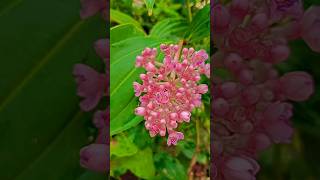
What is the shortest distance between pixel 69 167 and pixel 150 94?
19 centimetres

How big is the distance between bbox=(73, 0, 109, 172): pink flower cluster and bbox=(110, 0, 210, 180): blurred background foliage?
0.05 m

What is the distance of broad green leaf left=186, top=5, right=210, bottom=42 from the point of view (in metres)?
0.78

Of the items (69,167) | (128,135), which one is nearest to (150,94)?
(128,135)

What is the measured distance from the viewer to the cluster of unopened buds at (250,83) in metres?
0.69

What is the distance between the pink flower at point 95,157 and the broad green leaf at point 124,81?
0.17ft

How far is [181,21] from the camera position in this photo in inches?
32.7

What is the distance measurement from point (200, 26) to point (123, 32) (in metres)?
0.12

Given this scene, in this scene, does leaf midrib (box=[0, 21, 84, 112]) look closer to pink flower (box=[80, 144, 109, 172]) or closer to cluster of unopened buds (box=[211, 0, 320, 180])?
pink flower (box=[80, 144, 109, 172])

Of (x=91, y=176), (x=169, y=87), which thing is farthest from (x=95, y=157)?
(x=169, y=87)

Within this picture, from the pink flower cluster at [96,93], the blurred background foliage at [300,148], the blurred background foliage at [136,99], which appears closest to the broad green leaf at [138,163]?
the blurred background foliage at [136,99]

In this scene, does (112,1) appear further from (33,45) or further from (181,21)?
Answer: (33,45)

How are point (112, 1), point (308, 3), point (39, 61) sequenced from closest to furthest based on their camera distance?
point (39, 61), point (308, 3), point (112, 1)

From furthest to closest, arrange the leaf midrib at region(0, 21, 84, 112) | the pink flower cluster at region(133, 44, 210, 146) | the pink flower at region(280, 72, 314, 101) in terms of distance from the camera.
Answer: the pink flower cluster at region(133, 44, 210, 146)
the pink flower at region(280, 72, 314, 101)
the leaf midrib at region(0, 21, 84, 112)

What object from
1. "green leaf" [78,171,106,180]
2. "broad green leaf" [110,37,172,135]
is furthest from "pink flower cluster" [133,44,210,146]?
"green leaf" [78,171,106,180]
